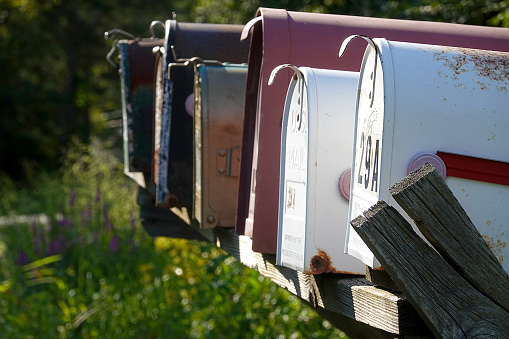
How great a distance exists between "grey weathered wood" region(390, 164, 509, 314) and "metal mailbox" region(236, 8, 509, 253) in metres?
0.94

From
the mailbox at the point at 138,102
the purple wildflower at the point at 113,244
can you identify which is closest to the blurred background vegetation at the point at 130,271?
the purple wildflower at the point at 113,244

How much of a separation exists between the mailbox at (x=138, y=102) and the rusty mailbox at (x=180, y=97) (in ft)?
2.96

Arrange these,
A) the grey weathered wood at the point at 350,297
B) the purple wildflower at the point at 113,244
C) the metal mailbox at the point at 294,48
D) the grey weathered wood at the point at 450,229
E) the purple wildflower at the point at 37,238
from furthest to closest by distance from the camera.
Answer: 1. the purple wildflower at the point at 37,238
2. the purple wildflower at the point at 113,244
3. the metal mailbox at the point at 294,48
4. the grey weathered wood at the point at 350,297
5. the grey weathered wood at the point at 450,229

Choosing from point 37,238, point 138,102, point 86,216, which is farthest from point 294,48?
point 86,216

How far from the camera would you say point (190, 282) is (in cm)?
504

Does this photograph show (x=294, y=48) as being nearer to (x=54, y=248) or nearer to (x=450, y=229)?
(x=450, y=229)

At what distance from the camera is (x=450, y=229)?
124 centimetres

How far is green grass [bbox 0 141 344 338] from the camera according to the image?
4.23 m

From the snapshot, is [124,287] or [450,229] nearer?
[450,229]

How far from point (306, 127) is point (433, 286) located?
25.4 inches

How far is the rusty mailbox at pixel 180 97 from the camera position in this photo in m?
3.22

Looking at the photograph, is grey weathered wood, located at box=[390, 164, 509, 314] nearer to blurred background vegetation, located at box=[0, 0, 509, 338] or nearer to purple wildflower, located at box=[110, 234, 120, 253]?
blurred background vegetation, located at box=[0, 0, 509, 338]

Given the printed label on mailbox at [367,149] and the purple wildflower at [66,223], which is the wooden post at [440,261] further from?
the purple wildflower at [66,223]

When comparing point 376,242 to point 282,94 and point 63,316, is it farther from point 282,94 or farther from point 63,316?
point 63,316
